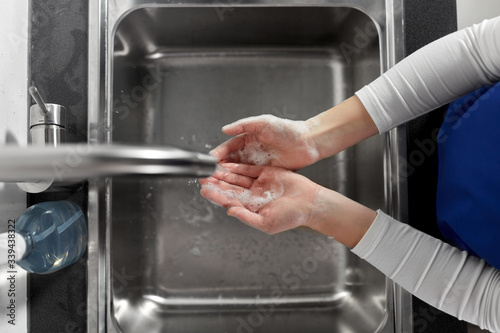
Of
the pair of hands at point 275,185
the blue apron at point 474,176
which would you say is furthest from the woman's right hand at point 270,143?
the blue apron at point 474,176

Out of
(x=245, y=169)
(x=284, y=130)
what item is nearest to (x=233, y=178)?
(x=245, y=169)

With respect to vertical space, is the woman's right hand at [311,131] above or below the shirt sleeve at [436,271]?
above

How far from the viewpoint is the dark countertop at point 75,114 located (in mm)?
676

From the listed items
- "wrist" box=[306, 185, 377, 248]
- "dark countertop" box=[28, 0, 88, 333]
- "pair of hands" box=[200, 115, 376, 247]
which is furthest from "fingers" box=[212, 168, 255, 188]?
"dark countertop" box=[28, 0, 88, 333]

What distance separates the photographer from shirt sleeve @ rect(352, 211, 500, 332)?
53 cm

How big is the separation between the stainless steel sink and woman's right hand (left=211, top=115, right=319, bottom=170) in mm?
122

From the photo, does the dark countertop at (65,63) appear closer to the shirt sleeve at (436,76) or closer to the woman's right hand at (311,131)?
the woman's right hand at (311,131)

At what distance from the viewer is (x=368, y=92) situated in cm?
63

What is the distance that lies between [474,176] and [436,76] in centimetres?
17

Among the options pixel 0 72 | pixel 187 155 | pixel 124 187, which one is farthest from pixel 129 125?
pixel 187 155

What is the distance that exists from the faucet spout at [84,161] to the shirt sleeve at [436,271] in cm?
41

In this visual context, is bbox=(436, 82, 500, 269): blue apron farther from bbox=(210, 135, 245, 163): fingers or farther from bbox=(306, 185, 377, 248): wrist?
bbox=(210, 135, 245, 163): fingers

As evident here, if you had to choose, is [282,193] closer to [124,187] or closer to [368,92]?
[368,92]

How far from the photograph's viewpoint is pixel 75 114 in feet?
2.29
